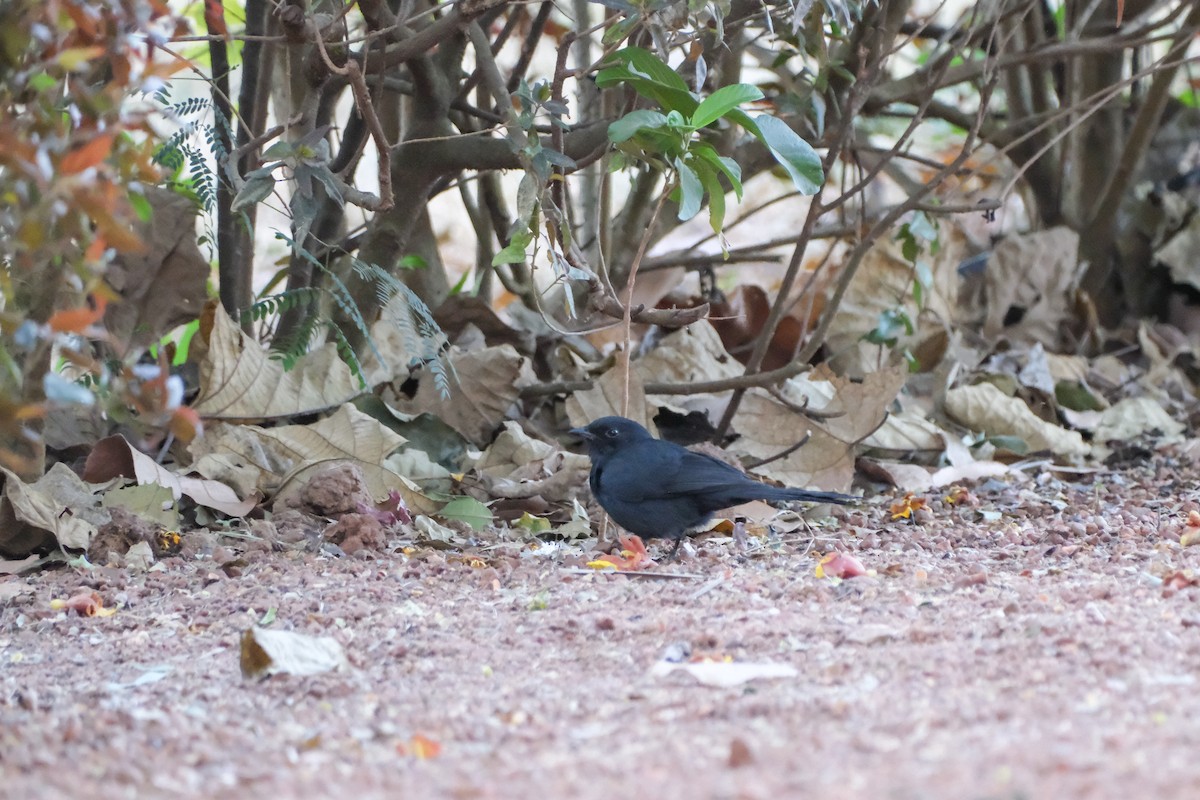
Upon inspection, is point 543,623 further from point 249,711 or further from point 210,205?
point 210,205

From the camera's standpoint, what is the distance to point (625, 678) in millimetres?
2453

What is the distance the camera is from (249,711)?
91.7 inches

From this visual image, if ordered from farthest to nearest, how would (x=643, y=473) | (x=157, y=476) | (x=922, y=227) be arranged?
(x=922, y=227) → (x=643, y=473) → (x=157, y=476)

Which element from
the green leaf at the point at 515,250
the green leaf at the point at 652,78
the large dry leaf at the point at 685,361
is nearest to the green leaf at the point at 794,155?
the green leaf at the point at 652,78

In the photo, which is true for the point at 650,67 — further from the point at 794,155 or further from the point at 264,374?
the point at 264,374

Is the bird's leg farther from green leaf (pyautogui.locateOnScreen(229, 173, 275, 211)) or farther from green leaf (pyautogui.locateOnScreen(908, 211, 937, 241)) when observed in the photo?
Answer: green leaf (pyautogui.locateOnScreen(908, 211, 937, 241))

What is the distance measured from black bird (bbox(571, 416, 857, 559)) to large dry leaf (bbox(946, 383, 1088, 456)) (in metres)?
1.49

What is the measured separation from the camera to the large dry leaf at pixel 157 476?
402cm

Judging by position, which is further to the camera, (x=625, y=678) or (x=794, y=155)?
(x=794, y=155)

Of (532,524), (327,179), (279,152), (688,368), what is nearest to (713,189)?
(327,179)

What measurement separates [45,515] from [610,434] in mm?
1726

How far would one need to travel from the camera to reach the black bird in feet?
13.4

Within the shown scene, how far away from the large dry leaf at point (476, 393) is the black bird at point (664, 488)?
610mm

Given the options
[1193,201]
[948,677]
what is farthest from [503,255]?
[1193,201]
